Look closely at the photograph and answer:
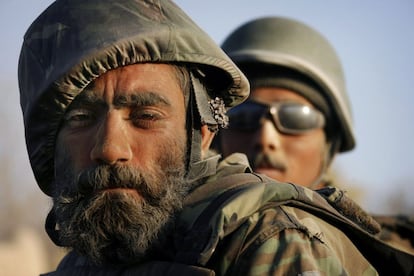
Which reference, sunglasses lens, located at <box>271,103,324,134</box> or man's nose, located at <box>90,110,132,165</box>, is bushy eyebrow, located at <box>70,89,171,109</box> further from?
sunglasses lens, located at <box>271,103,324,134</box>

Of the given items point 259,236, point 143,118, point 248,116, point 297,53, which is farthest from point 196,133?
point 297,53

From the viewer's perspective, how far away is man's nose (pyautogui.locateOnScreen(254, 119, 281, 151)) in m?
6.82

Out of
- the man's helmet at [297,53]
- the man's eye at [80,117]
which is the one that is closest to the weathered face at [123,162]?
the man's eye at [80,117]

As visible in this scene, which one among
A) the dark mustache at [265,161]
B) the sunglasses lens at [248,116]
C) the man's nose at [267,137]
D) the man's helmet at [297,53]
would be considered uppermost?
the man's helmet at [297,53]

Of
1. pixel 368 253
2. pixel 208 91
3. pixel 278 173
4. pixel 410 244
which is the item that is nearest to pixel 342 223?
pixel 368 253

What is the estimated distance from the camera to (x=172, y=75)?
366cm

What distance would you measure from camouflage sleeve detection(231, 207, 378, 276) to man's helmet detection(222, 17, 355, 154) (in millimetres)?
4031

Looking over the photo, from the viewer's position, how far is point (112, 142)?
341cm

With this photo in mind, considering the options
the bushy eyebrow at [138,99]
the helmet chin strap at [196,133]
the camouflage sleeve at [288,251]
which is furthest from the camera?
the helmet chin strap at [196,133]

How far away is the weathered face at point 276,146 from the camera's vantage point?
6762mm

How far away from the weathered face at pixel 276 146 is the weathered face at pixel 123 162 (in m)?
3.13

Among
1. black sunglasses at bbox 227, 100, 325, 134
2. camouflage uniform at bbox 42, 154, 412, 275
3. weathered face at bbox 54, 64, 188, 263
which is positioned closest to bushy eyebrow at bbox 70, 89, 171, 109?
weathered face at bbox 54, 64, 188, 263

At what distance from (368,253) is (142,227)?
907 mm

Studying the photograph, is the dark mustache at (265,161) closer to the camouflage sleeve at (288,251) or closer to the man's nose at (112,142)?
the man's nose at (112,142)
